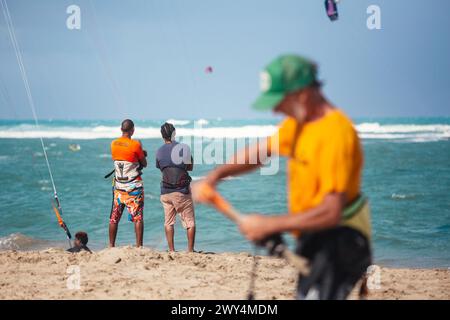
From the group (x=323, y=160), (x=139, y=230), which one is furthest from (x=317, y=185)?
(x=139, y=230)

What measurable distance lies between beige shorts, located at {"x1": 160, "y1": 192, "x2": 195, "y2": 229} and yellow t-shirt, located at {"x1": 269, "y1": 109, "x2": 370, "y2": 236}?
16.1 feet

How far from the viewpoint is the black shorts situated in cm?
260

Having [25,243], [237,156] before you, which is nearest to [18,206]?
[25,243]

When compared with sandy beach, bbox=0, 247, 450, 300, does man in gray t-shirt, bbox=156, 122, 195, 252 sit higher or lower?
higher

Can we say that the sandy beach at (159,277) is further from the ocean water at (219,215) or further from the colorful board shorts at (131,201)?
the ocean water at (219,215)

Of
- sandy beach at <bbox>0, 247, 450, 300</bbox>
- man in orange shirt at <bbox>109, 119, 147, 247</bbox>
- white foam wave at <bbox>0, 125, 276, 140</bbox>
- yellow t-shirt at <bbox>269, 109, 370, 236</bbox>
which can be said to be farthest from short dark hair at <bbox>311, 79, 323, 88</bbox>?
white foam wave at <bbox>0, 125, 276, 140</bbox>

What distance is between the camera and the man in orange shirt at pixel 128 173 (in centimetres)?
729

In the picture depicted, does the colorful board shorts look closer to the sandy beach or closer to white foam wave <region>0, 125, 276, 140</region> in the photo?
the sandy beach

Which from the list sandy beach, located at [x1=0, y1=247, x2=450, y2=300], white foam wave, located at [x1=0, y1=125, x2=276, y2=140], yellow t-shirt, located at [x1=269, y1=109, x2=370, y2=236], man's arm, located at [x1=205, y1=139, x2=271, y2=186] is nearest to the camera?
yellow t-shirt, located at [x1=269, y1=109, x2=370, y2=236]

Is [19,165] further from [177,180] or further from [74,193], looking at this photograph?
[177,180]

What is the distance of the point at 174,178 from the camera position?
24.5 ft
